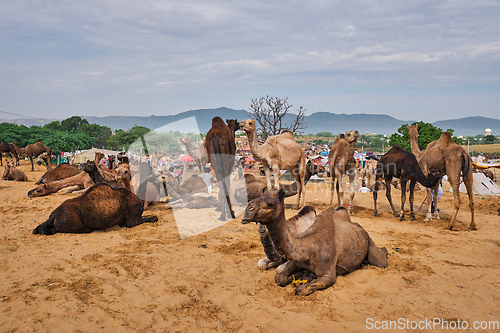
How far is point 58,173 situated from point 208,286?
509 inches

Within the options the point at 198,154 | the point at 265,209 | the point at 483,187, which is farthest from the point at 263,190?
the point at 483,187

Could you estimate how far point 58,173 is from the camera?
561 inches

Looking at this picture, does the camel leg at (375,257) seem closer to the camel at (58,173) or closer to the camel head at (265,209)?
the camel head at (265,209)

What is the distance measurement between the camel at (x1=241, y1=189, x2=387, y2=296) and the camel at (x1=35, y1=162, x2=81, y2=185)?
1326 centimetres

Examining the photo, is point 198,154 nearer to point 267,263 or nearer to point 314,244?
point 267,263

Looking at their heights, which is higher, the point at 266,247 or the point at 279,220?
the point at 279,220

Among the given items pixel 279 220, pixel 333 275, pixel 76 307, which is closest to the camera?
pixel 76 307

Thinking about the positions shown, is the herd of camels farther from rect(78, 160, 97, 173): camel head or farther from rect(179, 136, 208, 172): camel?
rect(179, 136, 208, 172): camel

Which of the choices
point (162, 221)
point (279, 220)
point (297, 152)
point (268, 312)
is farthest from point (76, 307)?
point (297, 152)

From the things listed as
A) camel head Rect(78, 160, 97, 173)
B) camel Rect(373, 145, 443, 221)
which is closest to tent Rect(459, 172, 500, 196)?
camel Rect(373, 145, 443, 221)

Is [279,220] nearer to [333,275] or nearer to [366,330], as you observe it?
[333,275]

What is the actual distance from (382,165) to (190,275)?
7318mm

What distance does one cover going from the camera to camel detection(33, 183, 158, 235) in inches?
274

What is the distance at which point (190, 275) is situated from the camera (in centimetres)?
488
